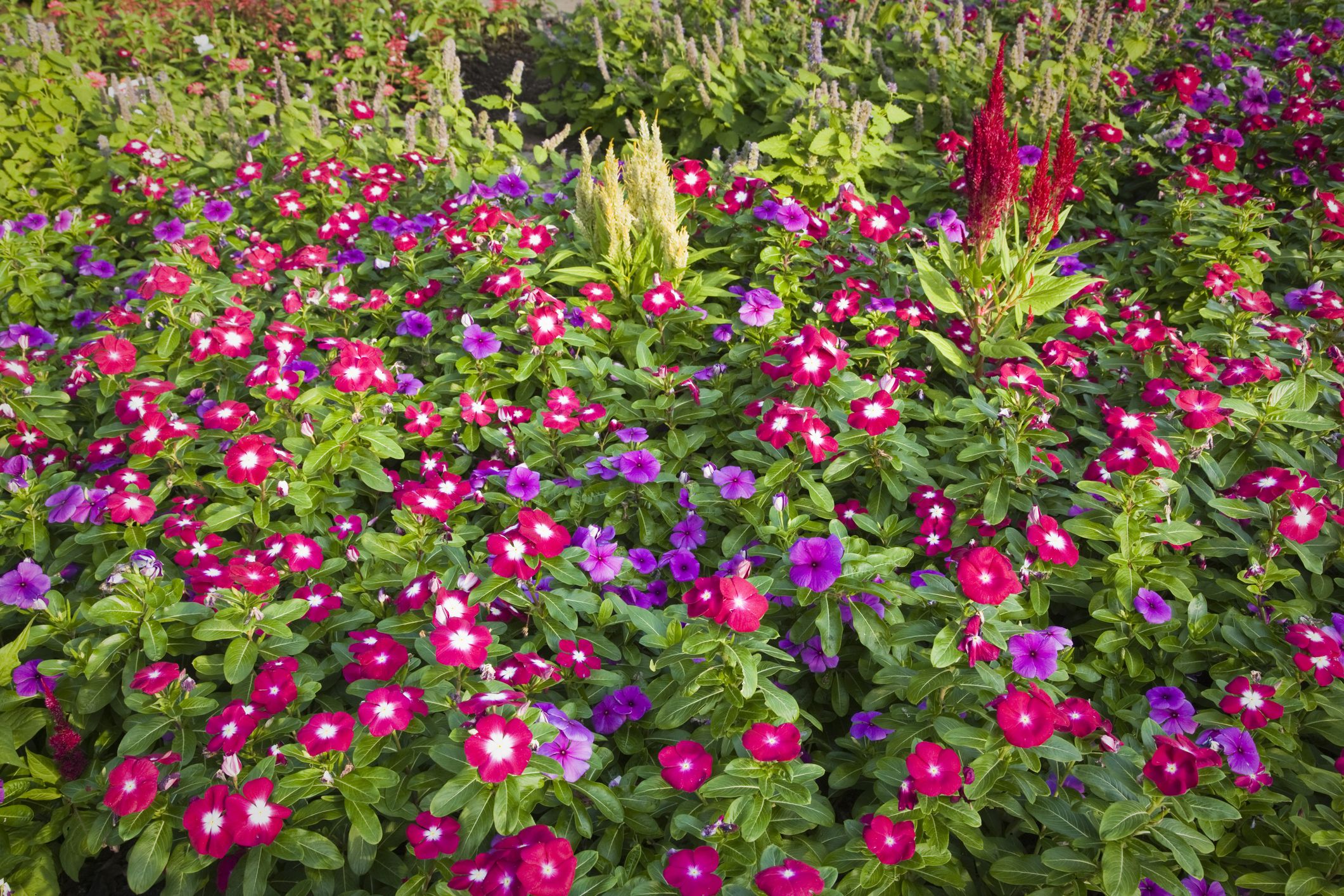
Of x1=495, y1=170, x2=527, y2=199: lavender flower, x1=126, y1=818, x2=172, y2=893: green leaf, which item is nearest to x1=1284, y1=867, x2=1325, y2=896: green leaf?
x1=126, y1=818, x2=172, y2=893: green leaf

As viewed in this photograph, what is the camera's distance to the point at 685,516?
98.0 inches

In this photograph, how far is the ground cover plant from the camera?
5.39 ft

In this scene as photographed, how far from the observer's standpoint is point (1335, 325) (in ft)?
9.66

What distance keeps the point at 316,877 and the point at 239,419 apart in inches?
56.5

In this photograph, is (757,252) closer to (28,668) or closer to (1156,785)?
(1156,785)

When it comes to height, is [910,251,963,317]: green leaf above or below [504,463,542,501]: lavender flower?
above

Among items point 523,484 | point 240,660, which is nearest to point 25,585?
point 240,660

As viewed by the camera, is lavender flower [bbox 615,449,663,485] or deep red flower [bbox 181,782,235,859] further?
lavender flower [bbox 615,449,663,485]

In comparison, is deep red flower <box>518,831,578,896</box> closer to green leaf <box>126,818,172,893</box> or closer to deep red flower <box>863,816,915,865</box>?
deep red flower <box>863,816,915,865</box>

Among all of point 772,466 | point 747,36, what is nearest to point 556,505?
point 772,466

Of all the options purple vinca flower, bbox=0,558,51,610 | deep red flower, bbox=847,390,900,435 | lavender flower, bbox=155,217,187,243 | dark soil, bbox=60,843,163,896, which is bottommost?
dark soil, bbox=60,843,163,896

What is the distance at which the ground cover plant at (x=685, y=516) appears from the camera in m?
1.64

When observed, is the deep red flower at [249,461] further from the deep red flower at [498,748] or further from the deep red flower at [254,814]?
the deep red flower at [498,748]

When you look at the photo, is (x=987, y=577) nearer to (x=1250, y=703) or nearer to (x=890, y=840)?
(x=890, y=840)
